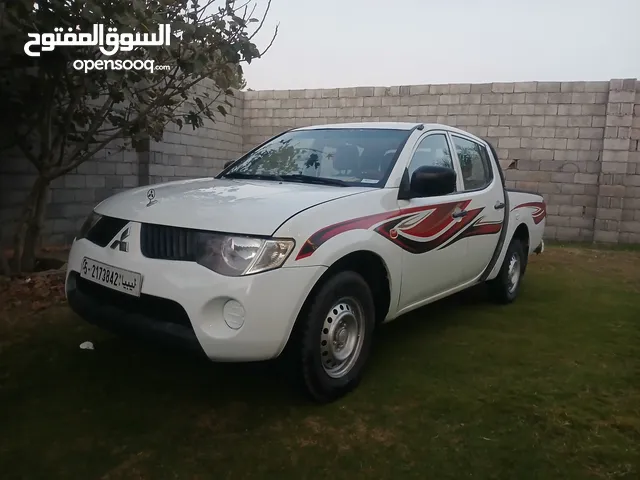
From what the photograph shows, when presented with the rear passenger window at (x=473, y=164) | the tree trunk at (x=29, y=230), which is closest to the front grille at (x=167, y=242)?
the rear passenger window at (x=473, y=164)

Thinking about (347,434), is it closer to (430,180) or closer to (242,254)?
(242,254)

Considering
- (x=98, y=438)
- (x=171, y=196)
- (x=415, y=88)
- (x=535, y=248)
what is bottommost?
(x=98, y=438)

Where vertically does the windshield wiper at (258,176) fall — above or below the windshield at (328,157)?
below

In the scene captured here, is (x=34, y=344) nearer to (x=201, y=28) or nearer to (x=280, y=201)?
(x=280, y=201)

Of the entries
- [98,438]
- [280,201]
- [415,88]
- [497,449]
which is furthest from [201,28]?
[415,88]

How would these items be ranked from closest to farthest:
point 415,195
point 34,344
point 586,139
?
point 415,195 → point 34,344 → point 586,139

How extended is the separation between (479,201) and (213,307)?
2.60 meters

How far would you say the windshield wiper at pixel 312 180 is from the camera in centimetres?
350

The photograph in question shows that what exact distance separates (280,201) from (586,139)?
8.23m

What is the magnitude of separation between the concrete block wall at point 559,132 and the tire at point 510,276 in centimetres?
473

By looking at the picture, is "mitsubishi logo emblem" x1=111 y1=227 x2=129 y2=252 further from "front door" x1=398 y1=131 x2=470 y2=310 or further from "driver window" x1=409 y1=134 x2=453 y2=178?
"driver window" x1=409 y1=134 x2=453 y2=178

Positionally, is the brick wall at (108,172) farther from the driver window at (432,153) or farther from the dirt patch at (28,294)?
the driver window at (432,153)

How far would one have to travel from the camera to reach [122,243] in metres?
2.93

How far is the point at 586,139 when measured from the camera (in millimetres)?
9508
